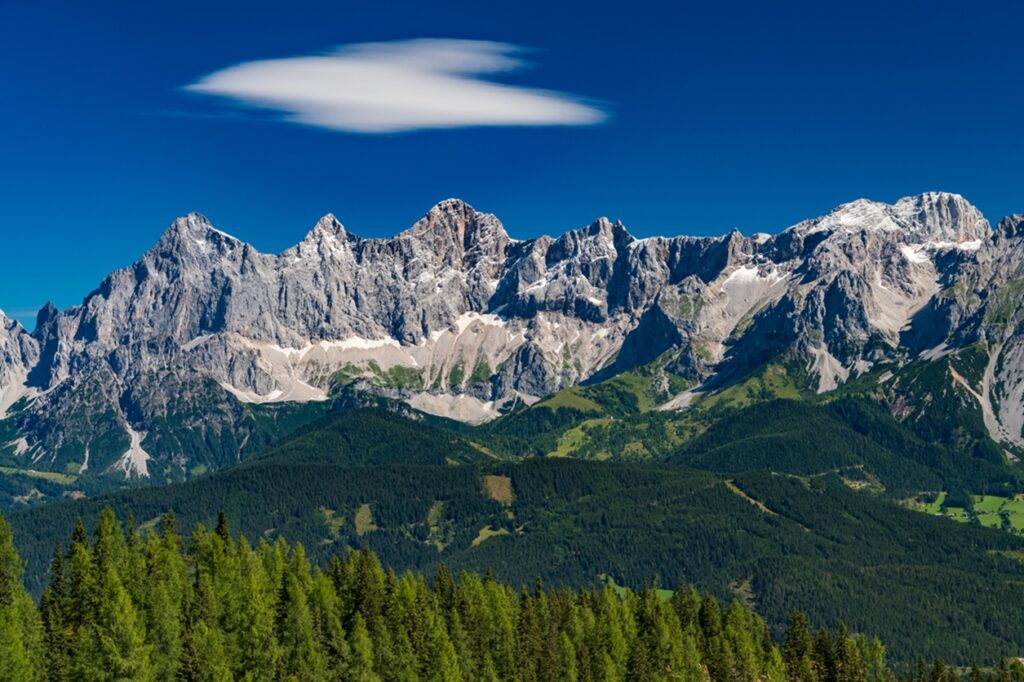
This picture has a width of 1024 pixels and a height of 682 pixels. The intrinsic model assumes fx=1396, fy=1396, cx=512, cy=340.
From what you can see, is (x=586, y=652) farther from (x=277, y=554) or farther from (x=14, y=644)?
(x=14, y=644)

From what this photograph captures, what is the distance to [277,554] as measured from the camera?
516ft

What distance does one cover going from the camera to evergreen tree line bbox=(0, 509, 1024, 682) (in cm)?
12512

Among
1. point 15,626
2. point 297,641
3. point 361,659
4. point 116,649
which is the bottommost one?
point 361,659

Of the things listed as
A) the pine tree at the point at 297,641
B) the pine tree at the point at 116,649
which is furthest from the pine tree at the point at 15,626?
the pine tree at the point at 297,641

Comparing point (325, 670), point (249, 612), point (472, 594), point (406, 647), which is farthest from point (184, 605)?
point (472, 594)

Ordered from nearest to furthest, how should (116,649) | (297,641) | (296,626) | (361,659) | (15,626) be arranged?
(15,626) → (116,649) → (297,641) → (296,626) → (361,659)

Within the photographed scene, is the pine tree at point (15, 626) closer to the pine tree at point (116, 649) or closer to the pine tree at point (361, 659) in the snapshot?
the pine tree at point (116, 649)

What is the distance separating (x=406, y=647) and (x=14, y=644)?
1842 inches

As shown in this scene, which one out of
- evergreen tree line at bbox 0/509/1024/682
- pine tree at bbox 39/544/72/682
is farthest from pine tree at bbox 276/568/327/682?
pine tree at bbox 39/544/72/682

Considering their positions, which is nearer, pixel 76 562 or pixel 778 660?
pixel 76 562

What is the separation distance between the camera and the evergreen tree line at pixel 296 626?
125 metres

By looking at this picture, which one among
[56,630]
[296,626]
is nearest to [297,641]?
[296,626]

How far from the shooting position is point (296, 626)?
139875 mm

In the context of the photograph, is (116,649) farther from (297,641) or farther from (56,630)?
(297,641)
